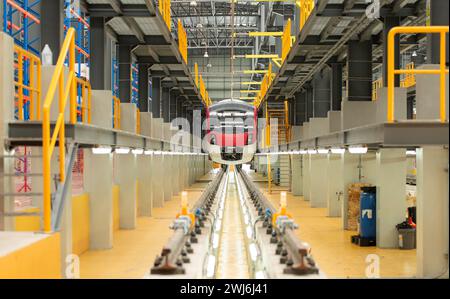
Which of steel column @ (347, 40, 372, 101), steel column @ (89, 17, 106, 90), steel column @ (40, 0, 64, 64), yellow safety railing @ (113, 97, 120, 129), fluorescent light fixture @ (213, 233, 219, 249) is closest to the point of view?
fluorescent light fixture @ (213, 233, 219, 249)

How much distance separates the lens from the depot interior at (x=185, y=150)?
5.10 metres

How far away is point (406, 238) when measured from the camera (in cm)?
885

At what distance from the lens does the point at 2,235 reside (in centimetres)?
467

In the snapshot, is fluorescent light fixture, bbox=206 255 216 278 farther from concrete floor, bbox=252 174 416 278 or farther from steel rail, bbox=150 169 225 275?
concrete floor, bbox=252 174 416 278

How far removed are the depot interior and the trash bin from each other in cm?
4

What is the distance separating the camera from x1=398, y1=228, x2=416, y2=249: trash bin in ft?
29.0

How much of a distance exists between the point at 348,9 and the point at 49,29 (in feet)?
15.6

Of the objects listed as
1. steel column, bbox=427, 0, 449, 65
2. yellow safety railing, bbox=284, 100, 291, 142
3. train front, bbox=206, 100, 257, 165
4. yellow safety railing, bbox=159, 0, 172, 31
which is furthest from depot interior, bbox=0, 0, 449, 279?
train front, bbox=206, 100, 257, 165

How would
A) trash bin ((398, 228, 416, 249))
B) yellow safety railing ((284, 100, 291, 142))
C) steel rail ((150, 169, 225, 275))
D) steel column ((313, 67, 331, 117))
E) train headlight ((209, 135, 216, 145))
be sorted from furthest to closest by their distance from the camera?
train headlight ((209, 135, 216, 145)), yellow safety railing ((284, 100, 291, 142)), steel column ((313, 67, 331, 117)), trash bin ((398, 228, 416, 249)), steel rail ((150, 169, 225, 275))

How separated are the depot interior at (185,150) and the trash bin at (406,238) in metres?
0.04

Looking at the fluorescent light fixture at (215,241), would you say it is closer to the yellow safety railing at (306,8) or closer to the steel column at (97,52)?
the steel column at (97,52)
